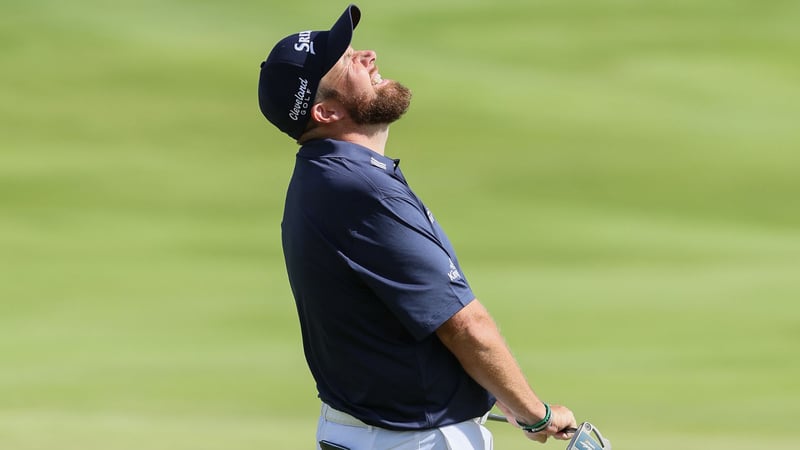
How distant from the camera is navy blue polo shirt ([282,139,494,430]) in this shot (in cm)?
273

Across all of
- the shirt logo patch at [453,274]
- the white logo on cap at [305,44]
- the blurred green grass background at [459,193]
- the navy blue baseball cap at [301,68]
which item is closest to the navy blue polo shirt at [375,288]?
the shirt logo patch at [453,274]

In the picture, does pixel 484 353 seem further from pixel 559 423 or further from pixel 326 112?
pixel 326 112

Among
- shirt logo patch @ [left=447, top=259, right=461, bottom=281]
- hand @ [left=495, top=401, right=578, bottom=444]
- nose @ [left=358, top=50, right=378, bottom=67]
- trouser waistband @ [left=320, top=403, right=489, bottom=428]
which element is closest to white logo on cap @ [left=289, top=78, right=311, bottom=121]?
nose @ [left=358, top=50, right=378, bottom=67]

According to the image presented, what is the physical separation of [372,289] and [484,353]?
273mm

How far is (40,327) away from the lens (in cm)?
811

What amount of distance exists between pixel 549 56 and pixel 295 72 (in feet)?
24.3

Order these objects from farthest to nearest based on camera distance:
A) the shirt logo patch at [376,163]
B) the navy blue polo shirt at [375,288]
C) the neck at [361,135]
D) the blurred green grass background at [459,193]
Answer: the blurred green grass background at [459,193] → the neck at [361,135] → the shirt logo patch at [376,163] → the navy blue polo shirt at [375,288]

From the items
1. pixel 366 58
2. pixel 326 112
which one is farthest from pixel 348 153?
pixel 366 58

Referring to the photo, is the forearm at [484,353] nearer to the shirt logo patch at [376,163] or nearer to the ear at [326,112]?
the shirt logo patch at [376,163]

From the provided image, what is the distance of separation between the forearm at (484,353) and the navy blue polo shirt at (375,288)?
35 mm

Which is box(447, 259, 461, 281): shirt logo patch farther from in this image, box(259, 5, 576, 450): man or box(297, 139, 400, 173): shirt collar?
box(297, 139, 400, 173): shirt collar

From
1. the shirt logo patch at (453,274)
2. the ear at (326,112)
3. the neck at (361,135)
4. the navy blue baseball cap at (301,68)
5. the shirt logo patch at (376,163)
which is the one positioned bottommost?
the shirt logo patch at (453,274)

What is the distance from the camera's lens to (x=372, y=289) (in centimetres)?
278

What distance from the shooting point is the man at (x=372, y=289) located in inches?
108
